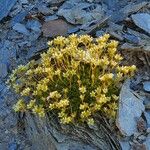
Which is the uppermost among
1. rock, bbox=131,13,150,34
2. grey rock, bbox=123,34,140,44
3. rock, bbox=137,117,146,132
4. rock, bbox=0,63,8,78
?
grey rock, bbox=123,34,140,44

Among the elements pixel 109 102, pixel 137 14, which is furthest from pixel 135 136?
pixel 137 14

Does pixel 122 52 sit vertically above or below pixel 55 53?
below

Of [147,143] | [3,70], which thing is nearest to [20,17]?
[3,70]

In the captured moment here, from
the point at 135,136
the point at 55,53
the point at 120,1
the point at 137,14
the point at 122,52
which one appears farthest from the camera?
the point at 120,1

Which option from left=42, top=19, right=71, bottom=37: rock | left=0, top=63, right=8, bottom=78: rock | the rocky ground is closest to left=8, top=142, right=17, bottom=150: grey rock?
the rocky ground

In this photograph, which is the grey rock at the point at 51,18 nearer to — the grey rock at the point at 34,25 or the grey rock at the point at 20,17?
the grey rock at the point at 34,25

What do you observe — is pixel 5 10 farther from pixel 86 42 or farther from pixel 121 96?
pixel 121 96

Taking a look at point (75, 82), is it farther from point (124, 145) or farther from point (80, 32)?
point (80, 32)

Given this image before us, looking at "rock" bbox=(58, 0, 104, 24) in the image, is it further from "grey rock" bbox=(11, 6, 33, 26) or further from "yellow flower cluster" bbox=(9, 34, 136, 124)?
"yellow flower cluster" bbox=(9, 34, 136, 124)
